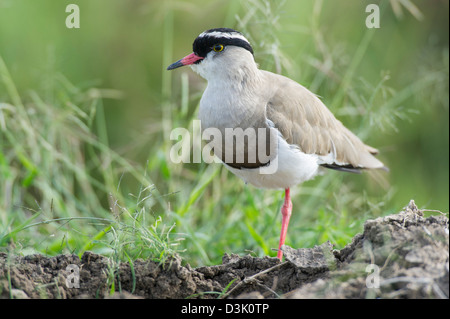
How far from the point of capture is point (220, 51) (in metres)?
4.00

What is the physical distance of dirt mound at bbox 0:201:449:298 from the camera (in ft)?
8.43

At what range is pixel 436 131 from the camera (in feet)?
22.3

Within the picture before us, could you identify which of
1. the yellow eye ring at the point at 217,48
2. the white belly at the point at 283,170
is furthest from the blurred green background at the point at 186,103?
the yellow eye ring at the point at 217,48

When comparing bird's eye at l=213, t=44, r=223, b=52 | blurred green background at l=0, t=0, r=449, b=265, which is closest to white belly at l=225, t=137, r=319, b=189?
blurred green background at l=0, t=0, r=449, b=265

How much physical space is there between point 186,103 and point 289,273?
2.15m

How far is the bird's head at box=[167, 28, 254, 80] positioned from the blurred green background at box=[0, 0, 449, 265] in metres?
0.60

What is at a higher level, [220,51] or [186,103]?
[220,51]

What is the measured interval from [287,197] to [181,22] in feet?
10.6

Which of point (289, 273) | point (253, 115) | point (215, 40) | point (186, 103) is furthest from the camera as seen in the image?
point (186, 103)

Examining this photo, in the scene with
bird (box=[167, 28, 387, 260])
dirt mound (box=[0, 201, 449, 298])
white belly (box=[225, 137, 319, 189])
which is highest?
bird (box=[167, 28, 387, 260])

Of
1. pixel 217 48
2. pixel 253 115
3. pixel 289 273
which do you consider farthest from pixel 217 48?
pixel 289 273

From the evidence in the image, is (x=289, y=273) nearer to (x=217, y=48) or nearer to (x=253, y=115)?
(x=253, y=115)

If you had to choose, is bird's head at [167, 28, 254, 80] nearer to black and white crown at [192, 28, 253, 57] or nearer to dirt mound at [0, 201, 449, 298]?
black and white crown at [192, 28, 253, 57]
